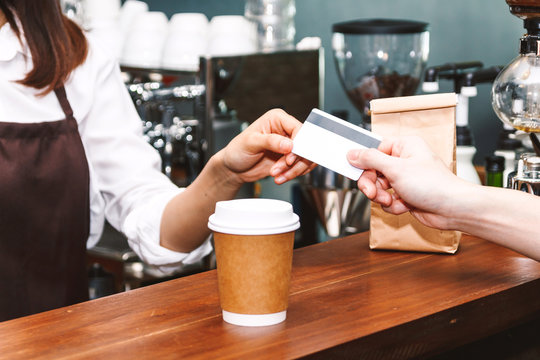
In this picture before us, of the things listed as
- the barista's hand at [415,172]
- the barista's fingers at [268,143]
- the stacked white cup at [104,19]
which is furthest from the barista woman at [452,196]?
the stacked white cup at [104,19]

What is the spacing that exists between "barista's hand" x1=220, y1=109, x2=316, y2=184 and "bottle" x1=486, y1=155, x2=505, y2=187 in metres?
0.52

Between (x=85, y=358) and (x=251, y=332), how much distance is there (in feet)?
0.71

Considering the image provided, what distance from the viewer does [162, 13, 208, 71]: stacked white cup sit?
2.60 metres

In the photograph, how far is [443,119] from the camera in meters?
1.29

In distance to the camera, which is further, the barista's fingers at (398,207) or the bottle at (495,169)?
the bottle at (495,169)

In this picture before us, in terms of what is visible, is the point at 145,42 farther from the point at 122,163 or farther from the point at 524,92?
the point at 524,92

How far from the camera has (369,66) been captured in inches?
90.9

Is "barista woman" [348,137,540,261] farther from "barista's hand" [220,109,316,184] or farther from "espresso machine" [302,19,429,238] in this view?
"espresso machine" [302,19,429,238]

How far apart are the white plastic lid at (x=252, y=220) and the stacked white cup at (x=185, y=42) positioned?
165cm

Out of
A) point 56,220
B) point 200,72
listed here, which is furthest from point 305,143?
point 200,72

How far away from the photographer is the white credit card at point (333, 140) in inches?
44.5

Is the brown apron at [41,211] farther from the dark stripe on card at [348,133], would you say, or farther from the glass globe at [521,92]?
the glass globe at [521,92]

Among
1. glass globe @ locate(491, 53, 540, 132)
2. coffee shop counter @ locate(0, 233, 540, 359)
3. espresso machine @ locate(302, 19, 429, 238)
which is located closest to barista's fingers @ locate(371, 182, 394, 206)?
coffee shop counter @ locate(0, 233, 540, 359)

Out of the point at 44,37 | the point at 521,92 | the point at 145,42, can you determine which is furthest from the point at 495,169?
the point at 145,42
